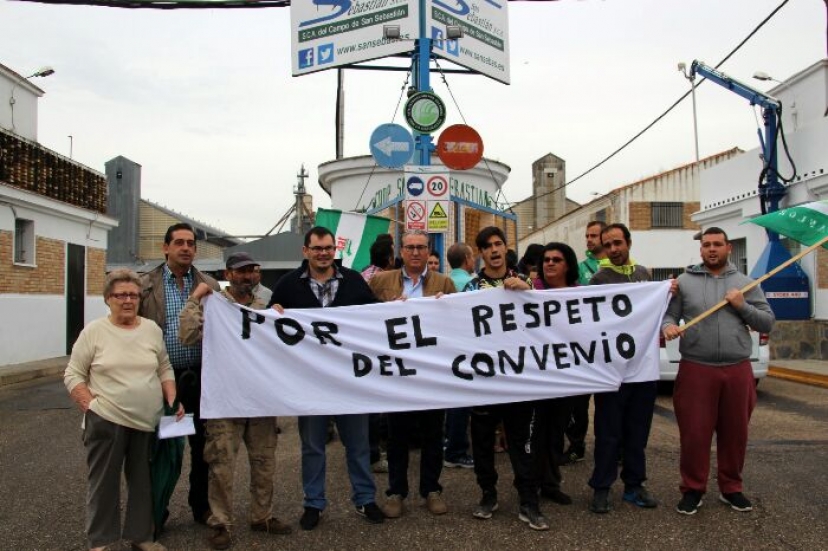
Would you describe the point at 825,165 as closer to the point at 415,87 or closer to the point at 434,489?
the point at 415,87

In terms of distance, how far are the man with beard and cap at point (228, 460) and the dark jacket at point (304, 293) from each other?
0.37m

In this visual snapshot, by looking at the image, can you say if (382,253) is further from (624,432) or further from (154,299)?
(624,432)

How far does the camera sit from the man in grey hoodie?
4.63m

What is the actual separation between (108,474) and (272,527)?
108cm

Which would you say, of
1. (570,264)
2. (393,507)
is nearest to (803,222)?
(570,264)

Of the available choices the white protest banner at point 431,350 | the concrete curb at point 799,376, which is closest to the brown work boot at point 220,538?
the white protest banner at point 431,350

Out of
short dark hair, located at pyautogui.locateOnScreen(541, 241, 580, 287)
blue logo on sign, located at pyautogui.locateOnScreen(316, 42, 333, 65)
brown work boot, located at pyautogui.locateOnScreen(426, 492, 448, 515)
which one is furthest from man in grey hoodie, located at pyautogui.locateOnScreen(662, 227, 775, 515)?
blue logo on sign, located at pyautogui.locateOnScreen(316, 42, 333, 65)

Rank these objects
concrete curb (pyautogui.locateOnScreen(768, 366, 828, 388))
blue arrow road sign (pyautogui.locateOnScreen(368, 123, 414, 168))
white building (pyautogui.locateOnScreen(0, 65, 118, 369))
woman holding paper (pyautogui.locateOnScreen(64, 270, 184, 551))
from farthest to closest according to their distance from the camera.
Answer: white building (pyautogui.locateOnScreen(0, 65, 118, 369))
concrete curb (pyautogui.locateOnScreen(768, 366, 828, 388))
blue arrow road sign (pyautogui.locateOnScreen(368, 123, 414, 168))
woman holding paper (pyautogui.locateOnScreen(64, 270, 184, 551))

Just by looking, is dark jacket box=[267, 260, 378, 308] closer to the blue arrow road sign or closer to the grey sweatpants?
the grey sweatpants

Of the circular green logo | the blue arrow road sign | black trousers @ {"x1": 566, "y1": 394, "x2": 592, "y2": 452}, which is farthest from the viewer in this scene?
the circular green logo

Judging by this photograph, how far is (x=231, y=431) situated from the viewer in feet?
14.5

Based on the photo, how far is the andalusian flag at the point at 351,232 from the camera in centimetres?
929

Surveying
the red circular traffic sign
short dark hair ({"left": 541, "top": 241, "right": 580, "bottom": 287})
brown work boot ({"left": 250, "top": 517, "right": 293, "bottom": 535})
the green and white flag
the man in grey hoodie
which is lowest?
brown work boot ({"left": 250, "top": 517, "right": 293, "bottom": 535})

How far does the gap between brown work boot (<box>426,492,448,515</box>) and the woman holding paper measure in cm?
176
